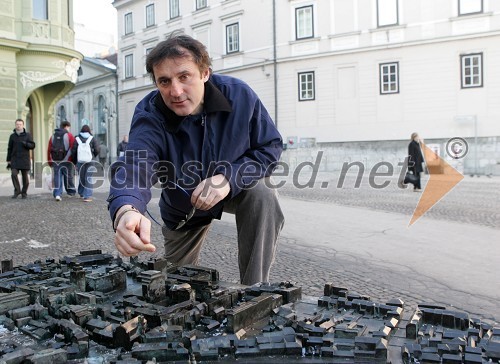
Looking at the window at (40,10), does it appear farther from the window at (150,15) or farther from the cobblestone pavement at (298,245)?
the window at (150,15)

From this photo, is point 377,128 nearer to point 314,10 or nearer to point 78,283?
point 314,10

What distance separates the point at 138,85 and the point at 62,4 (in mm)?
17038

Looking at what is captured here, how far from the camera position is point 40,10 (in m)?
17.2

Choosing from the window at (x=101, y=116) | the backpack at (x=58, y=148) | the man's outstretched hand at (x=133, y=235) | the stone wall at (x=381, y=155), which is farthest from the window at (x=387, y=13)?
the man's outstretched hand at (x=133, y=235)

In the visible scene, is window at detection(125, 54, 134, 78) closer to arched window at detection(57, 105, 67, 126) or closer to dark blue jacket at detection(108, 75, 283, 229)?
arched window at detection(57, 105, 67, 126)

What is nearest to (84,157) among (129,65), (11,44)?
(11,44)

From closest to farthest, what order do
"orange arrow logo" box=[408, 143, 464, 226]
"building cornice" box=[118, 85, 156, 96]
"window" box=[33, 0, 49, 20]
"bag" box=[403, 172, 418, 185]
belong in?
"orange arrow logo" box=[408, 143, 464, 226] < "bag" box=[403, 172, 418, 185] < "window" box=[33, 0, 49, 20] < "building cornice" box=[118, 85, 156, 96]

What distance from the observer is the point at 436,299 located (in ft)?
12.8

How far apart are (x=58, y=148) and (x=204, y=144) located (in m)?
9.17

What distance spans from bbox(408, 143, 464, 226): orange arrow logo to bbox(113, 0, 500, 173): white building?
541 mm

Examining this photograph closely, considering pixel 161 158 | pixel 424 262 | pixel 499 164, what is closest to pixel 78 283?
pixel 161 158

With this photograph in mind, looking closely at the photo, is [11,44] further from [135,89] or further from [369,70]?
[135,89]

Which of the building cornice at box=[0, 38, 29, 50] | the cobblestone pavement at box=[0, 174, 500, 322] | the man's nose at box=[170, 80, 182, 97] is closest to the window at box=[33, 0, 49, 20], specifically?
the building cornice at box=[0, 38, 29, 50]

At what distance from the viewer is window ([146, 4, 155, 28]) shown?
33.8 m
